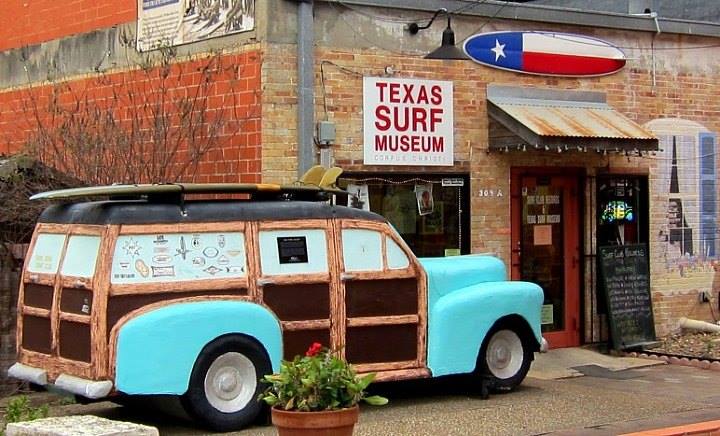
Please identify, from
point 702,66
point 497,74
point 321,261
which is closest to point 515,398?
point 321,261

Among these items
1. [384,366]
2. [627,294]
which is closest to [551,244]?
[627,294]

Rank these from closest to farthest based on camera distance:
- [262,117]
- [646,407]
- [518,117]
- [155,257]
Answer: [155,257] < [646,407] < [262,117] < [518,117]

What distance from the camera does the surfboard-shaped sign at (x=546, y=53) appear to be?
44.7ft

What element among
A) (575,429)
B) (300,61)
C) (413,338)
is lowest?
(575,429)

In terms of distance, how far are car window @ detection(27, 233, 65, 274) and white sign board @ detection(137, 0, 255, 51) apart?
3.78 m

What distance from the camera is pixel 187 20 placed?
13.4 metres

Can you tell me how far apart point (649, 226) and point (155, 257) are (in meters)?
8.19

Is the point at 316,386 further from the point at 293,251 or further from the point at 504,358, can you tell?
the point at 504,358

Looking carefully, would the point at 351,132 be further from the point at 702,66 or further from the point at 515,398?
the point at 702,66

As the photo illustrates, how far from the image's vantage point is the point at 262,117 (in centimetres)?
1205

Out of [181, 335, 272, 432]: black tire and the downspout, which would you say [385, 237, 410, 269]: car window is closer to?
[181, 335, 272, 432]: black tire

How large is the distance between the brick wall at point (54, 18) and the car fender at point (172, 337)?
20.9ft

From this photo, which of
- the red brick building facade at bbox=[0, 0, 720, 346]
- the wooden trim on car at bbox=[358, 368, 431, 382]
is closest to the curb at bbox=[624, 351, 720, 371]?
the red brick building facade at bbox=[0, 0, 720, 346]

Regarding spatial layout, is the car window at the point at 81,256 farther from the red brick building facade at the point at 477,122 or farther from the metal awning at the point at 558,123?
the metal awning at the point at 558,123
